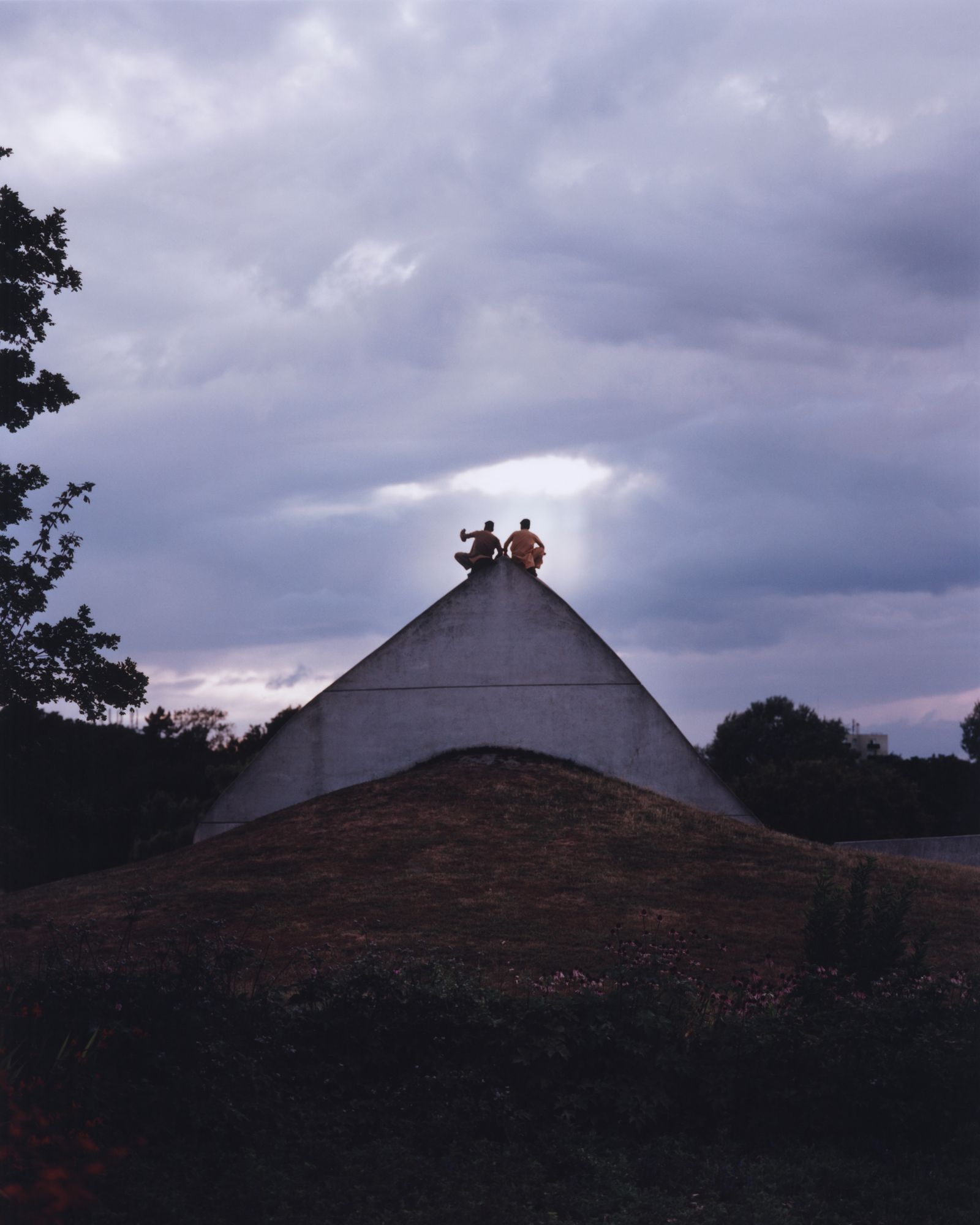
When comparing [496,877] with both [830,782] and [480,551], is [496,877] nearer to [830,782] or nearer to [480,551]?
[480,551]

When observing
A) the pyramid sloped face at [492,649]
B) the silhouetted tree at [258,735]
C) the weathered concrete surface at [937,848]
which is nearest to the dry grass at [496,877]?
the pyramid sloped face at [492,649]

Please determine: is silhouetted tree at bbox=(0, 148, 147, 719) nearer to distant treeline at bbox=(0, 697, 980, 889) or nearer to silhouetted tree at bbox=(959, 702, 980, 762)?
distant treeline at bbox=(0, 697, 980, 889)

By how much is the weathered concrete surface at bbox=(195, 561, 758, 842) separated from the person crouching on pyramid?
155cm

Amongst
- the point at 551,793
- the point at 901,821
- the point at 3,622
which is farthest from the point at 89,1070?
the point at 901,821

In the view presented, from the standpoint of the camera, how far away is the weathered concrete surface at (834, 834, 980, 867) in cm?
2598

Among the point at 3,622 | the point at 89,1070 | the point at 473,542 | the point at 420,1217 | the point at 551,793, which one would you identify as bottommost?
the point at 420,1217

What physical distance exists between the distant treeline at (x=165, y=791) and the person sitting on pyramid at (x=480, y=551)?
327 inches

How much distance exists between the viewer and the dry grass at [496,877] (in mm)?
13227

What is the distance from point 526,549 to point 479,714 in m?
3.85

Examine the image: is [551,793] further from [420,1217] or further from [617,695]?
[420,1217]

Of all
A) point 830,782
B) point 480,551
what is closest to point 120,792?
point 480,551

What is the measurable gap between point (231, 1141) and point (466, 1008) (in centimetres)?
218

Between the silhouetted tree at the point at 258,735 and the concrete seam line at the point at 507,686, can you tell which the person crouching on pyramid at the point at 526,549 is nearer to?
the concrete seam line at the point at 507,686

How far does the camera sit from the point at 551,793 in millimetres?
19969
